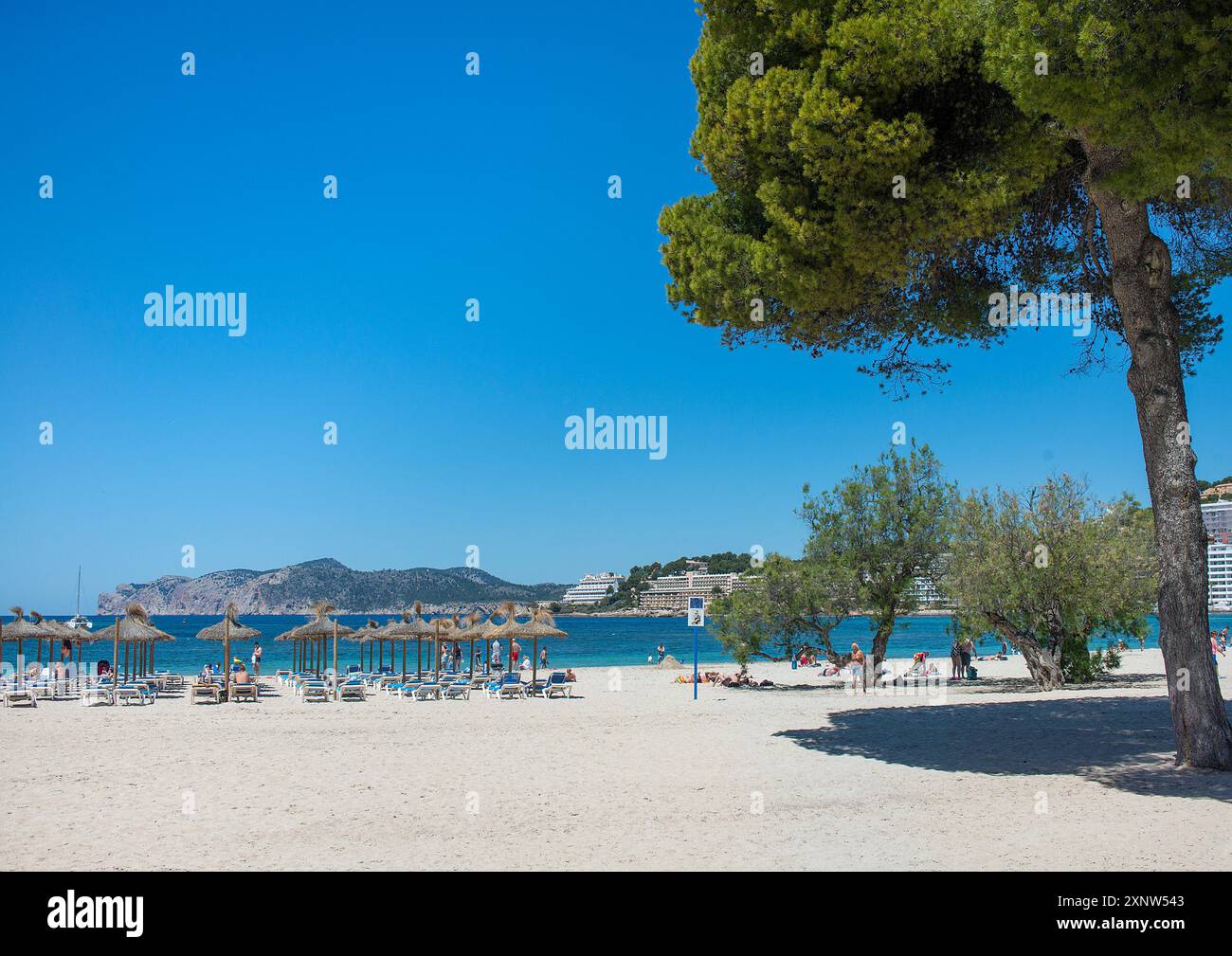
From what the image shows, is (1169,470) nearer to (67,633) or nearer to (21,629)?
(67,633)

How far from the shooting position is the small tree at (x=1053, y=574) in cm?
2042

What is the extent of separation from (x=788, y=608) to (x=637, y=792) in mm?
16221

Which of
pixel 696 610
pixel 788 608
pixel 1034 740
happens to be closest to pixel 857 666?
pixel 788 608

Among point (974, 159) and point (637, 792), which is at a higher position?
point (974, 159)

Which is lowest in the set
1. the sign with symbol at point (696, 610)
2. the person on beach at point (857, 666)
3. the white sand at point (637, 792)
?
the person on beach at point (857, 666)

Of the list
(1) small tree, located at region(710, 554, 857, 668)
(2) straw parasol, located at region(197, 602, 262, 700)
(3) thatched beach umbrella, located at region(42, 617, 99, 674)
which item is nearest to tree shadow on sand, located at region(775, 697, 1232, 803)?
(1) small tree, located at region(710, 554, 857, 668)

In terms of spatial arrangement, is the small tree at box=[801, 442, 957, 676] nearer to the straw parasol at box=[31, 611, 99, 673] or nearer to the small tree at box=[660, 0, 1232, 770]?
the small tree at box=[660, 0, 1232, 770]

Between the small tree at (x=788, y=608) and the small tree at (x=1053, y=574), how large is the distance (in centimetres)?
326

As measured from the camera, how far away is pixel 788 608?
2519 cm

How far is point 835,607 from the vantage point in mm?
24547

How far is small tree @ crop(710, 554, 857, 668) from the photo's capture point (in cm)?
2453

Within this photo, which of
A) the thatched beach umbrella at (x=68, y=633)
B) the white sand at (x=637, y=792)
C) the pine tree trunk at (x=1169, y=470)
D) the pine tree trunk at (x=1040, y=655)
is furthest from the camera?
the thatched beach umbrella at (x=68, y=633)

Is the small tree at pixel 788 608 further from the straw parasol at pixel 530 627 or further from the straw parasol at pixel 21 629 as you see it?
the straw parasol at pixel 21 629

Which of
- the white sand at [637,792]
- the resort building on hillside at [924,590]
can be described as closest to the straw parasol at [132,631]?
the white sand at [637,792]
